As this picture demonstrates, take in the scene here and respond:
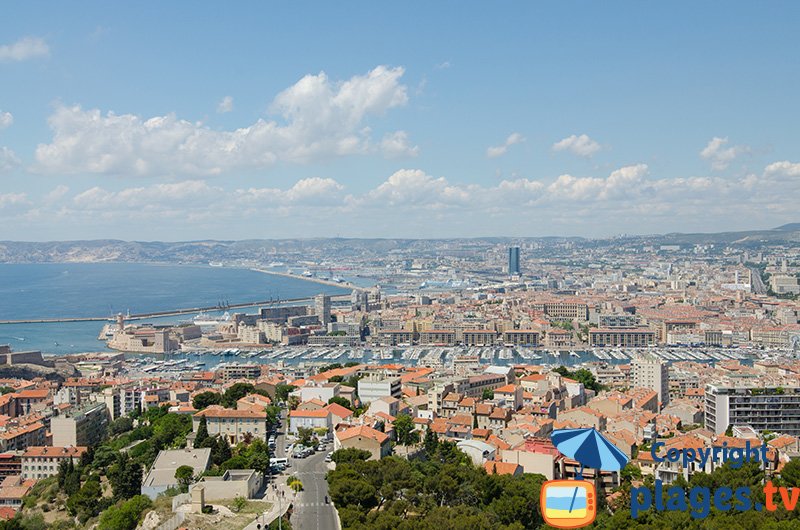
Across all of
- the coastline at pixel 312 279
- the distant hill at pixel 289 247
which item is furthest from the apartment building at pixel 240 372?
the distant hill at pixel 289 247

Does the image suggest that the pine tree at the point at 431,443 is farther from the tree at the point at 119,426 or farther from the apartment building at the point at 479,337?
the apartment building at the point at 479,337

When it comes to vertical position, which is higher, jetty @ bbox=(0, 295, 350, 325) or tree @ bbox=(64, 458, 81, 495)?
tree @ bbox=(64, 458, 81, 495)

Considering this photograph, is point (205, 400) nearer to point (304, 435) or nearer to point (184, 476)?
point (304, 435)

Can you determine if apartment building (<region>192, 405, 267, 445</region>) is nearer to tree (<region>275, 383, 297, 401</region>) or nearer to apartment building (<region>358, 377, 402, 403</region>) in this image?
tree (<region>275, 383, 297, 401</region>)

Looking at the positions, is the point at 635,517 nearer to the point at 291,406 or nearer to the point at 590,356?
the point at 291,406

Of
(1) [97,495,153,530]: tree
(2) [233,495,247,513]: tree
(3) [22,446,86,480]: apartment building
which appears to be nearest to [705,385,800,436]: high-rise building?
(2) [233,495,247,513]: tree

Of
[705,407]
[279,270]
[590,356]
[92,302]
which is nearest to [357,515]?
[705,407]

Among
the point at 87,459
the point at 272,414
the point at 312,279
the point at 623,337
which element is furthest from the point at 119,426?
the point at 312,279
